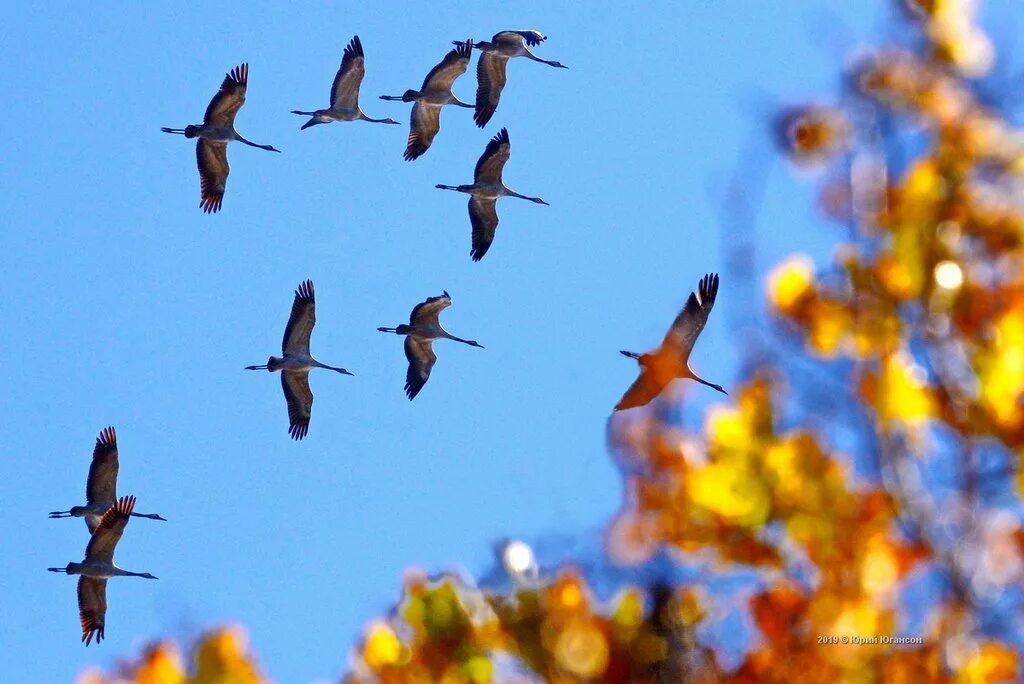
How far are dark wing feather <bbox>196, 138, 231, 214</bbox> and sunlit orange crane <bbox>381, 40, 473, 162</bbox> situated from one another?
293 cm

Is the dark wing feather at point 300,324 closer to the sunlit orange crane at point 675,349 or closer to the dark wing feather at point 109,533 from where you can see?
the dark wing feather at point 109,533

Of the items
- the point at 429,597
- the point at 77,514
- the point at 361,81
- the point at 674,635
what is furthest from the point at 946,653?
the point at 361,81

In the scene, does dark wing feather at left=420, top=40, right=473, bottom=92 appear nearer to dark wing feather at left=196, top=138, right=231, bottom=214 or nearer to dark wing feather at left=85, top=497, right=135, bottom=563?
dark wing feather at left=196, top=138, right=231, bottom=214

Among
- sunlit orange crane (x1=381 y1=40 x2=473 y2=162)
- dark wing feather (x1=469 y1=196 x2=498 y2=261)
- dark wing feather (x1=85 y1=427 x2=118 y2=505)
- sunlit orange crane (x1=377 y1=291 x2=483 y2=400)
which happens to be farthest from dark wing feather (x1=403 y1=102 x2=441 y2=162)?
dark wing feather (x1=85 y1=427 x2=118 y2=505)

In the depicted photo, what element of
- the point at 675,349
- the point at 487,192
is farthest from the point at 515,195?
the point at 675,349

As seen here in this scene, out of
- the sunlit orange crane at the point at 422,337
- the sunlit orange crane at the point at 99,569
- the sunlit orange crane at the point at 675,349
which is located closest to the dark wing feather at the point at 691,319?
the sunlit orange crane at the point at 675,349

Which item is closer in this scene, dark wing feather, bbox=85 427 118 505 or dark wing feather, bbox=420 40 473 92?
dark wing feather, bbox=85 427 118 505

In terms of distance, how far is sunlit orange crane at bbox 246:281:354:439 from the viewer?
20906 mm

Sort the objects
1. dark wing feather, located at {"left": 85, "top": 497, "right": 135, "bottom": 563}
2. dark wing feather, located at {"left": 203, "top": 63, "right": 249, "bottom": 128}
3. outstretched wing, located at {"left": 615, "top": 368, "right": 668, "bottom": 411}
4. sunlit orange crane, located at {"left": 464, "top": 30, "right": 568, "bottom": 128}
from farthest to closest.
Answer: sunlit orange crane, located at {"left": 464, "top": 30, "right": 568, "bottom": 128}
dark wing feather, located at {"left": 203, "top": 63, "right": 249, "bottom": 128}
dark wing feather, located at {"left": 85, "top": 497, "right": 135, "bottom": 563}
outstretched wing, located at {"left": 615, "top": 368, "right": 668, "bottom": 411}

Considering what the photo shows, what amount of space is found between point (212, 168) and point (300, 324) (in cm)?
240

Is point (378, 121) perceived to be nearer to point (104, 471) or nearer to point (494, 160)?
point (494, 160)

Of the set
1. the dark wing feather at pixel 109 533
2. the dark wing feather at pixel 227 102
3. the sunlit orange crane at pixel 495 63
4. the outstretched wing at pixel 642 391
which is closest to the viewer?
the outstretched wing at pixel 642 391

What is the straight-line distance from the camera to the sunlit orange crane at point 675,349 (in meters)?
16.2

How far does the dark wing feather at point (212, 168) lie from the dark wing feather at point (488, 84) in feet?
12.5
